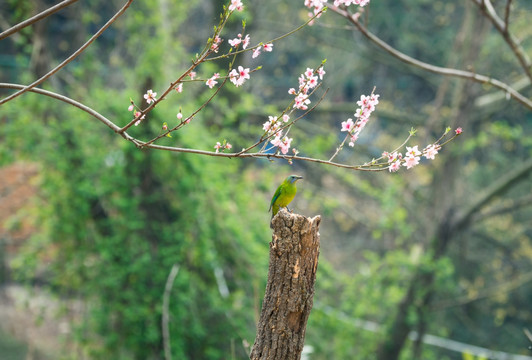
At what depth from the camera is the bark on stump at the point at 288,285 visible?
259 cm

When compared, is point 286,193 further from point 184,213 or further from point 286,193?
point 184,213

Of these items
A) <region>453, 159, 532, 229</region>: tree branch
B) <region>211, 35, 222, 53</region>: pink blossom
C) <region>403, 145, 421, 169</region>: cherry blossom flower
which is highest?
<region>453, 159, 532, 229</region>: tree branch

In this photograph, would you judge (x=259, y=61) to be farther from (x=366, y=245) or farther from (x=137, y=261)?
(x=137, y=261)

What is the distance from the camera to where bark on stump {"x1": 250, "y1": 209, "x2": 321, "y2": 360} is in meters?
2.59

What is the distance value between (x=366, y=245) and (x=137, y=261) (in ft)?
24.5

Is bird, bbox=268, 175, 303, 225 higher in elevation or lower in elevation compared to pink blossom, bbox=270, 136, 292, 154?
higher

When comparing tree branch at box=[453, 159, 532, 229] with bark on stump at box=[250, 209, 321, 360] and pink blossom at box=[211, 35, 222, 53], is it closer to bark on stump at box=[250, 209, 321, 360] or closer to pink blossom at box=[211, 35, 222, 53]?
bark on stump at box=[250, 209, 321, 360]

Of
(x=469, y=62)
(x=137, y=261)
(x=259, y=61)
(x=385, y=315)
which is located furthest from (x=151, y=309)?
(x=259, y=61)

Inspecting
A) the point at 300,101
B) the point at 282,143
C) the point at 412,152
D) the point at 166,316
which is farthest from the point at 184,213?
the point at 412,152

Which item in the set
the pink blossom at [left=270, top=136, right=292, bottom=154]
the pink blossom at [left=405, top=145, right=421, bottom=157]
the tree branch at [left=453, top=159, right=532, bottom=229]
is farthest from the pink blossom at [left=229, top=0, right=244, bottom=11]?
the tree branch at [left=453, top=159, right=532, bottom=229]

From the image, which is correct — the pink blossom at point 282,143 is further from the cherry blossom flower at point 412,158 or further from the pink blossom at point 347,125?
the cherry blossom flower at point 412,158

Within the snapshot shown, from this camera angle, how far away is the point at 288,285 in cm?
261

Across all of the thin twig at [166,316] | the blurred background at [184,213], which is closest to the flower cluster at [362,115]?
the blurred background at [184,213]

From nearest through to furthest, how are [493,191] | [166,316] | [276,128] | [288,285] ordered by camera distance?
[276,128]
[288,285]
[166,316]
[493,191]
